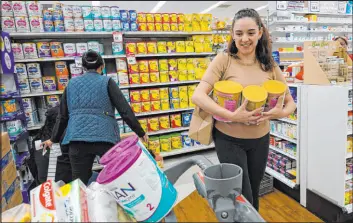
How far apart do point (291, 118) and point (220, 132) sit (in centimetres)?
170

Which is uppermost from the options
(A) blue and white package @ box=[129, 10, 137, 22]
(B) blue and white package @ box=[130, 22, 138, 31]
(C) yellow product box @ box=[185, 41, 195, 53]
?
(A) blue and white package @ box=[129, 10, 137, 22]

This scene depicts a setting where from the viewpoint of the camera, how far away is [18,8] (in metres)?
3.19

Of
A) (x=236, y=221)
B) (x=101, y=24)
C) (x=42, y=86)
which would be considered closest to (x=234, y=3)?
(x=101, y=24)

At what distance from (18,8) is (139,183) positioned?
11.5ft

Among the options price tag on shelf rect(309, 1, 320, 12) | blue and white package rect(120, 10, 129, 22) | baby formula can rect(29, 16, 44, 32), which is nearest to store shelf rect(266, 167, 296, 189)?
blue and white package rect(120, 10, 129, 22)

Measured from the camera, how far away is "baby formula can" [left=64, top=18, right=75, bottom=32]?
3447mm

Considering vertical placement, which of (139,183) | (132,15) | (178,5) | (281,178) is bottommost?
(281,178)

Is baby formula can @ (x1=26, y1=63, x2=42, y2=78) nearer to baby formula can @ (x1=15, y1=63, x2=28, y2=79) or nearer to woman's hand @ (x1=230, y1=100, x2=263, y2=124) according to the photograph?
baby formula can @ (x1=15, y1=63, x2=28, y2=79)

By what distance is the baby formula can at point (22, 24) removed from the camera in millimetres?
3248

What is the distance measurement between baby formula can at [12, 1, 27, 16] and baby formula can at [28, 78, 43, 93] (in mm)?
830

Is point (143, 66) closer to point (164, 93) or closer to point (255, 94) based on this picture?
point (164, 93)

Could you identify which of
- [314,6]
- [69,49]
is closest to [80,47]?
[69,49]

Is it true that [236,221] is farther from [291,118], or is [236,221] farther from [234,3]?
[234,3]

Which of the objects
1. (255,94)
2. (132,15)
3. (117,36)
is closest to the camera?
(255,94)
